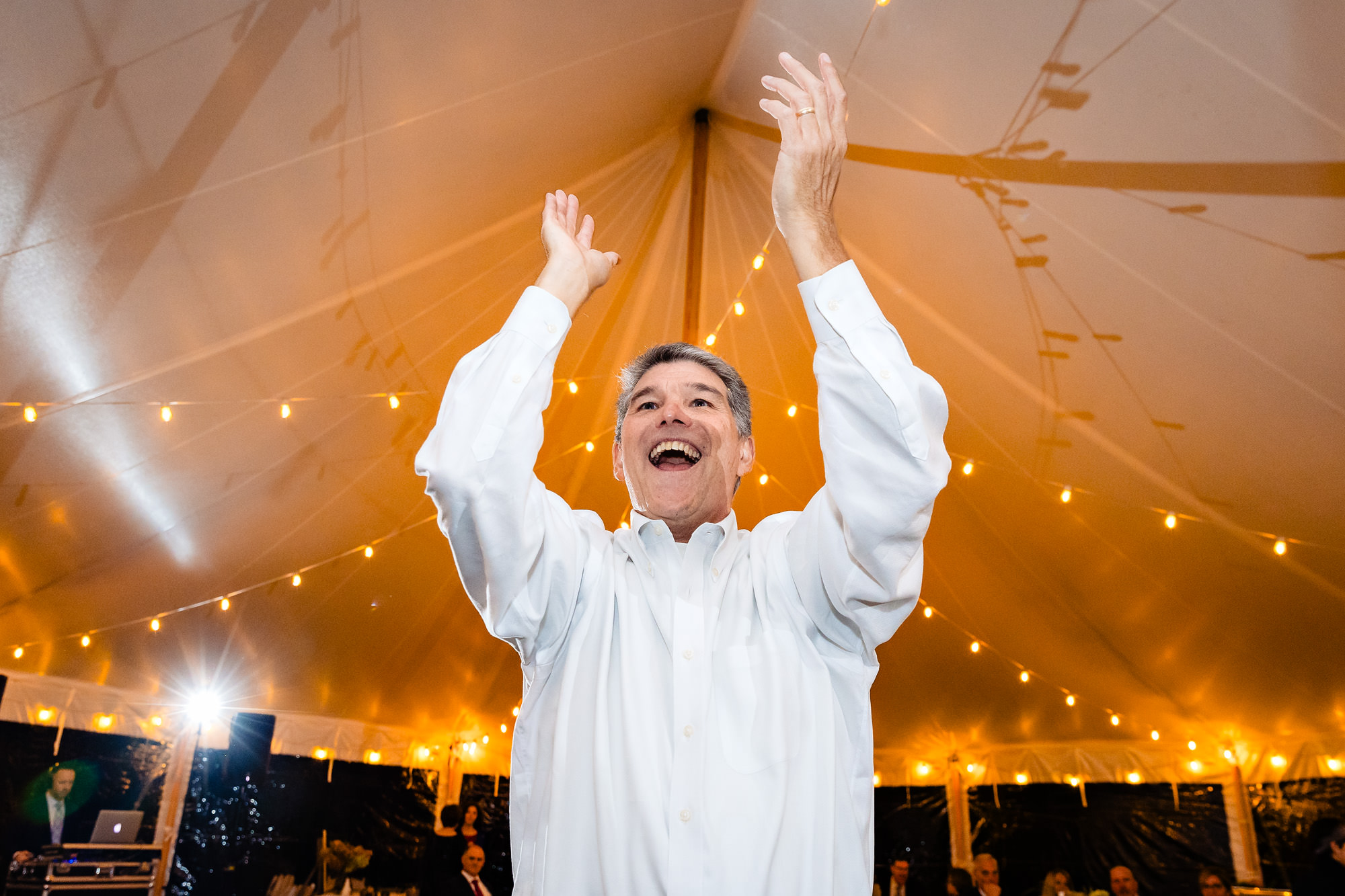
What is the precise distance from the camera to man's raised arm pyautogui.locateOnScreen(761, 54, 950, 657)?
924 millimetres

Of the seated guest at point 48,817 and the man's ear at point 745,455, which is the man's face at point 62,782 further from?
the man's ear at point 745,455

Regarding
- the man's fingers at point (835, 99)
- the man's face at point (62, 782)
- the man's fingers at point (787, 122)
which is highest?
the man's fingers at point (835, 99)

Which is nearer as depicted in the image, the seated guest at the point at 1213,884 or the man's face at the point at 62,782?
the seated guest at the point at 1213,884

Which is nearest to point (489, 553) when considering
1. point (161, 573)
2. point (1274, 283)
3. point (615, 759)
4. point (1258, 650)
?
point (615, 759)

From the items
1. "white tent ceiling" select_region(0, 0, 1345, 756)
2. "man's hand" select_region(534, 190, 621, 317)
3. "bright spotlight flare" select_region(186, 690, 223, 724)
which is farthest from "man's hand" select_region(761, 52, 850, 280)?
→ "bright spotlight flare" select_region(186, 690, 223, 724)

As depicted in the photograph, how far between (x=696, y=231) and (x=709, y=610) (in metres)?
3.94

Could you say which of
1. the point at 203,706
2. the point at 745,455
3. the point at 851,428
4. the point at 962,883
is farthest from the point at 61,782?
the point at 851,428

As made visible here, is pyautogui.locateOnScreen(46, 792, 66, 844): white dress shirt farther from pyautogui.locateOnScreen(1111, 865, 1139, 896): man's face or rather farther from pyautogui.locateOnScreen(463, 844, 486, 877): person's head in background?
pyautogui.locateOnScreen(1111, 865, 1139, 896): man's face

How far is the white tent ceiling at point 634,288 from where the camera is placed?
283 centimetres

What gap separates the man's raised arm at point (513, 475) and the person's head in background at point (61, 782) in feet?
23.2

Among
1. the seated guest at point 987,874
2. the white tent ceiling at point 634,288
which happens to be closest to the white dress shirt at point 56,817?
the white tent ceiling at point 634,288

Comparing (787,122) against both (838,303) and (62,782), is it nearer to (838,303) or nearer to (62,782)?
(838,303)

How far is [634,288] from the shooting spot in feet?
17.0

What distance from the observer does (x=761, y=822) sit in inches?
36.5
